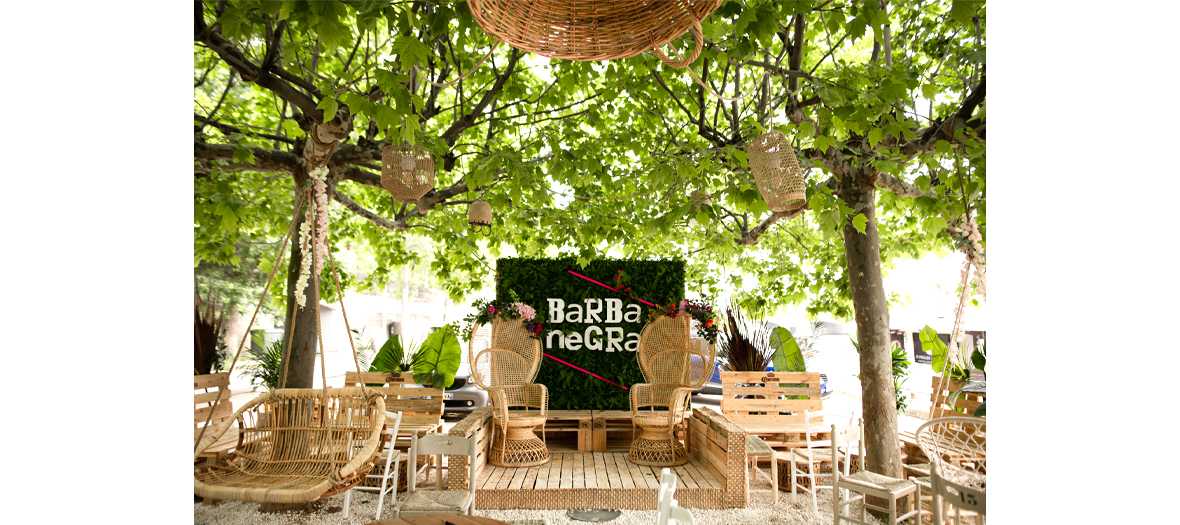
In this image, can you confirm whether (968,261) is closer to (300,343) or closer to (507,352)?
(507,352)

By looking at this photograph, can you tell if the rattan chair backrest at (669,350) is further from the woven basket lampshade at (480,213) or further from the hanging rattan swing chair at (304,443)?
the hanging rattan swing chair at (304,443)

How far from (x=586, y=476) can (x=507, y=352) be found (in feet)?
5.77

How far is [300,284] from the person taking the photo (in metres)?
3.16

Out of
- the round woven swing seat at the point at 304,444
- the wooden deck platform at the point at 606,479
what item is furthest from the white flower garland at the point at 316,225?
the wooden deck platform at the point at 606,479

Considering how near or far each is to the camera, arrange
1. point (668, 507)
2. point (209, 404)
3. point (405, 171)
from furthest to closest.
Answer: point (209, 404) < point (405, 171) < point (668, 507)

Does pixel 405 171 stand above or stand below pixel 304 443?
above

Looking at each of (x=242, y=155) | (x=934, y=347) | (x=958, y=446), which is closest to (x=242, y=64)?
(x=242, y=155)

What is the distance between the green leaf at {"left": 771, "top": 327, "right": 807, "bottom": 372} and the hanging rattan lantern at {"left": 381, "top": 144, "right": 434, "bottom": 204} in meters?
5.18

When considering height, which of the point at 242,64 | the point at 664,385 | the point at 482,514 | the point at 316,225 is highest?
the point at 242,64

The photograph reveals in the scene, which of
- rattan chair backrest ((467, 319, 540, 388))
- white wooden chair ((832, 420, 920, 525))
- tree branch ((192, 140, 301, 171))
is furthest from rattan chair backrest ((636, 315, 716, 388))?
tree branch ((192, 140, 301, 171))

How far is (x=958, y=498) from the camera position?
260 centimetres
